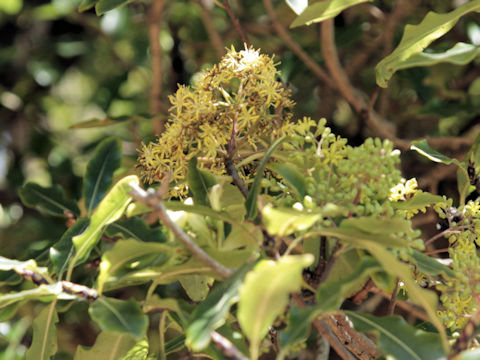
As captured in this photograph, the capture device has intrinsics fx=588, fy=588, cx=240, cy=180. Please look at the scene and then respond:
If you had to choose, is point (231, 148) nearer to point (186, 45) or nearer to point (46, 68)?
point (186, 45)

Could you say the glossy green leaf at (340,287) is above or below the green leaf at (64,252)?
below

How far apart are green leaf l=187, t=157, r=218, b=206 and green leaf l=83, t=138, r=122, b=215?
0.37 m

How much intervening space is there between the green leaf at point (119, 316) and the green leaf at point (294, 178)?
250 millimetres

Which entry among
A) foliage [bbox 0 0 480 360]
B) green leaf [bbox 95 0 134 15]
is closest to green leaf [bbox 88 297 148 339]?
foliage [bbox 0 0 480 360]

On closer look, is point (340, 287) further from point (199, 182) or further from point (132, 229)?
point (132, 229)

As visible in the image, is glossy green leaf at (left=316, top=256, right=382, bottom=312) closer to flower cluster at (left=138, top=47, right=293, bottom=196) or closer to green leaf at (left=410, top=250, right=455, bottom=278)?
green leaf at (left=410, top=250, right=455, bottom=278)

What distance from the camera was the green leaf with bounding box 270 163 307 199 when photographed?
769 millimetres

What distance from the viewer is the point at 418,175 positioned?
202 centimetres

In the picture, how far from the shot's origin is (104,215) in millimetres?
832

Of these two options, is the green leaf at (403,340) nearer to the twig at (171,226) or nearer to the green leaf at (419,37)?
the twig at (171,226)

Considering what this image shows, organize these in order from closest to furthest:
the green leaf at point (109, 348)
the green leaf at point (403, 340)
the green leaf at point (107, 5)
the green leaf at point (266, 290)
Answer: the green leaf at point (266, 290), the green leaf at point (403, 340), the green leaf at point (109, 348), the green leaf at point (107, 5)

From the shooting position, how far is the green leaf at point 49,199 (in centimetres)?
138

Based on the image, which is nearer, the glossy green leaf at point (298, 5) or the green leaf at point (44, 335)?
the green leaf at point (44, 335)

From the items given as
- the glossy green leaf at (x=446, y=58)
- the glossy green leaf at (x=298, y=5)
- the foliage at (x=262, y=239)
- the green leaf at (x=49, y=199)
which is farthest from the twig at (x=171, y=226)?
the green leaf at (x=49, y=199)
